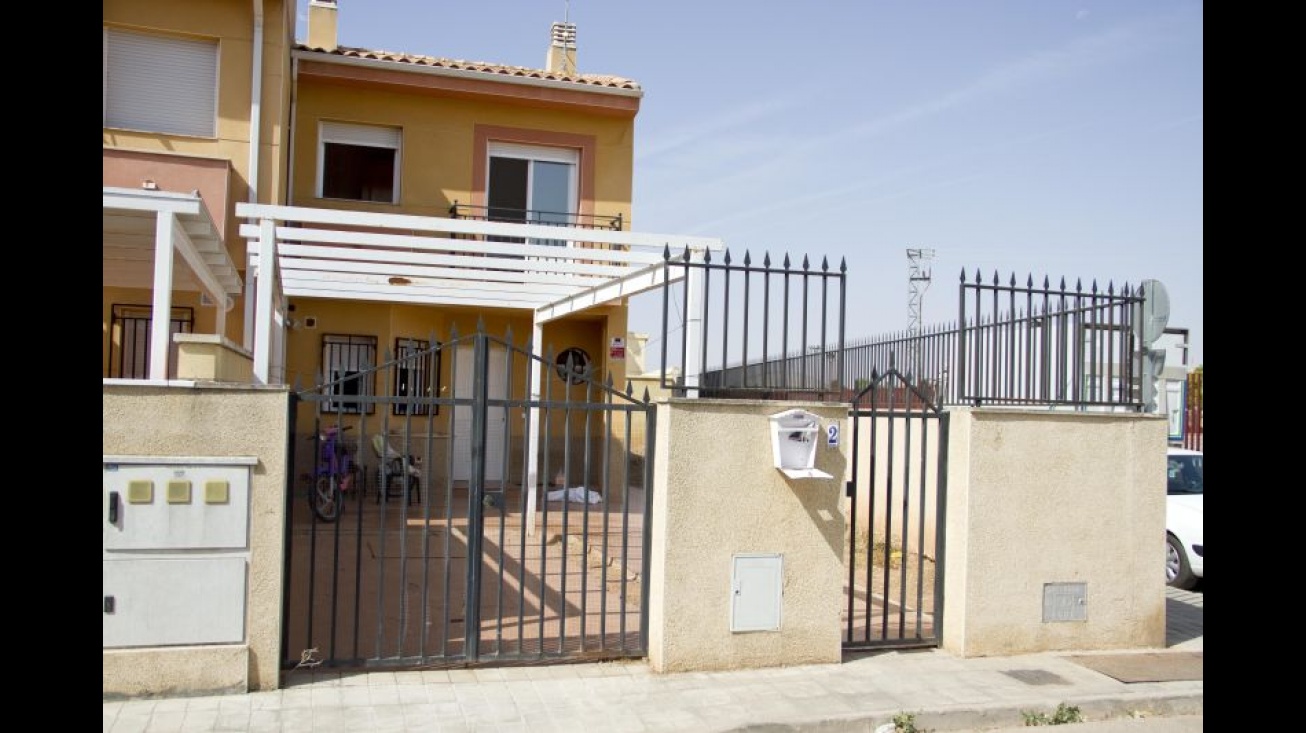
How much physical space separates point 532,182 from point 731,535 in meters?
11.3

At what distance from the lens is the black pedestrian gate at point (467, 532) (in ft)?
23.0

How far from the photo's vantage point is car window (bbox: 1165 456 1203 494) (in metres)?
12.6

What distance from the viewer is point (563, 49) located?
2014cm

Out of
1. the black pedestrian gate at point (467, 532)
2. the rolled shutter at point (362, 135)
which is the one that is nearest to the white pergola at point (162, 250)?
the black pedestrian gate at point (467, 532)

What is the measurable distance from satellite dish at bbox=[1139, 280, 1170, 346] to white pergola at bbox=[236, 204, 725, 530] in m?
3.61

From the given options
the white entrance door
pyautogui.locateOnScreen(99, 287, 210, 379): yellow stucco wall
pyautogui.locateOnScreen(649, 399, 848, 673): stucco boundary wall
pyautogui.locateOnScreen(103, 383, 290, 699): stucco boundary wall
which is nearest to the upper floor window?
pyautogui.locateOnScreen(99, 287, 210, 379): yellow stucco wall

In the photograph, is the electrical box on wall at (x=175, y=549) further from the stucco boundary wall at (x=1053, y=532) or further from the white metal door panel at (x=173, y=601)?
the stucco boundary wall at (x=1053, y=532)

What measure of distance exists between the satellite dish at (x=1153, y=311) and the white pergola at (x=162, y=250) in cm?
748

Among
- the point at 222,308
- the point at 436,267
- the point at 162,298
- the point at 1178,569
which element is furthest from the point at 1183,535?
the point at 222,308

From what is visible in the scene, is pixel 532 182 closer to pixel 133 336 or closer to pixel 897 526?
pixel 133 336

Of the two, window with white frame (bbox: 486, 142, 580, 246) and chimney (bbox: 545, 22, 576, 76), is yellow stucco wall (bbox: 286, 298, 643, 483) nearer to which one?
window with white frame (bbox: 486, 142, 580, 246)

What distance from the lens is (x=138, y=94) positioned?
45.5 feet
